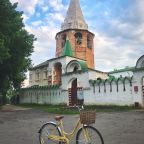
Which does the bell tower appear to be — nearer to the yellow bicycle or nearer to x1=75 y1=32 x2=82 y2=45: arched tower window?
x1=75 y1=32 x2=82 y2=45: arched tower window

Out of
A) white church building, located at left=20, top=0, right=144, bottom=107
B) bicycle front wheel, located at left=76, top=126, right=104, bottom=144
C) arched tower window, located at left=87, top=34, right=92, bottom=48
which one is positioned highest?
arched tower window, located at left=87, top=34, right=92, bottom=48

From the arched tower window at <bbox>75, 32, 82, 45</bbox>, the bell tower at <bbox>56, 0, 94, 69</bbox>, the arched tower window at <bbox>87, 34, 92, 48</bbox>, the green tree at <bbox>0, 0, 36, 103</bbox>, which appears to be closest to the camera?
the green tree at <bbox>0, 0, 36, 103</bbox>

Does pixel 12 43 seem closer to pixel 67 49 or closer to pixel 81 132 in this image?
pixel 67 49

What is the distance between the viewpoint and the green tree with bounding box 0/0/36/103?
25959 millimetres

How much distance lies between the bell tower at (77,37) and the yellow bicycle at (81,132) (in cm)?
3878

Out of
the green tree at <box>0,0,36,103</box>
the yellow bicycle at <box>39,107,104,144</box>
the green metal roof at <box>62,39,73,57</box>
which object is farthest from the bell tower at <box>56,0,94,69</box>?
the yellow bicycle at <box>39,107,104,144</box>

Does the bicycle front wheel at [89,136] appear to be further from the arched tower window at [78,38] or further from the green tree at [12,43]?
the arched tower window at [78,38]

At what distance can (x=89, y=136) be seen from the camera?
6328 mm

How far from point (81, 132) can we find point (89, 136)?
0.77 ft

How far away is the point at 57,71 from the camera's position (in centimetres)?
4234

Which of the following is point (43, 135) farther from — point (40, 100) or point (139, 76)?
point (40, 100)

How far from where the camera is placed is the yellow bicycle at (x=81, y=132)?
6.25 metres

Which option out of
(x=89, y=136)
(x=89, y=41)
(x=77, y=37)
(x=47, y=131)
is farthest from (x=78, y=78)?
(x=89, y=136)

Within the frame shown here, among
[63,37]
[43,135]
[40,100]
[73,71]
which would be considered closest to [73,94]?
[73,71]
